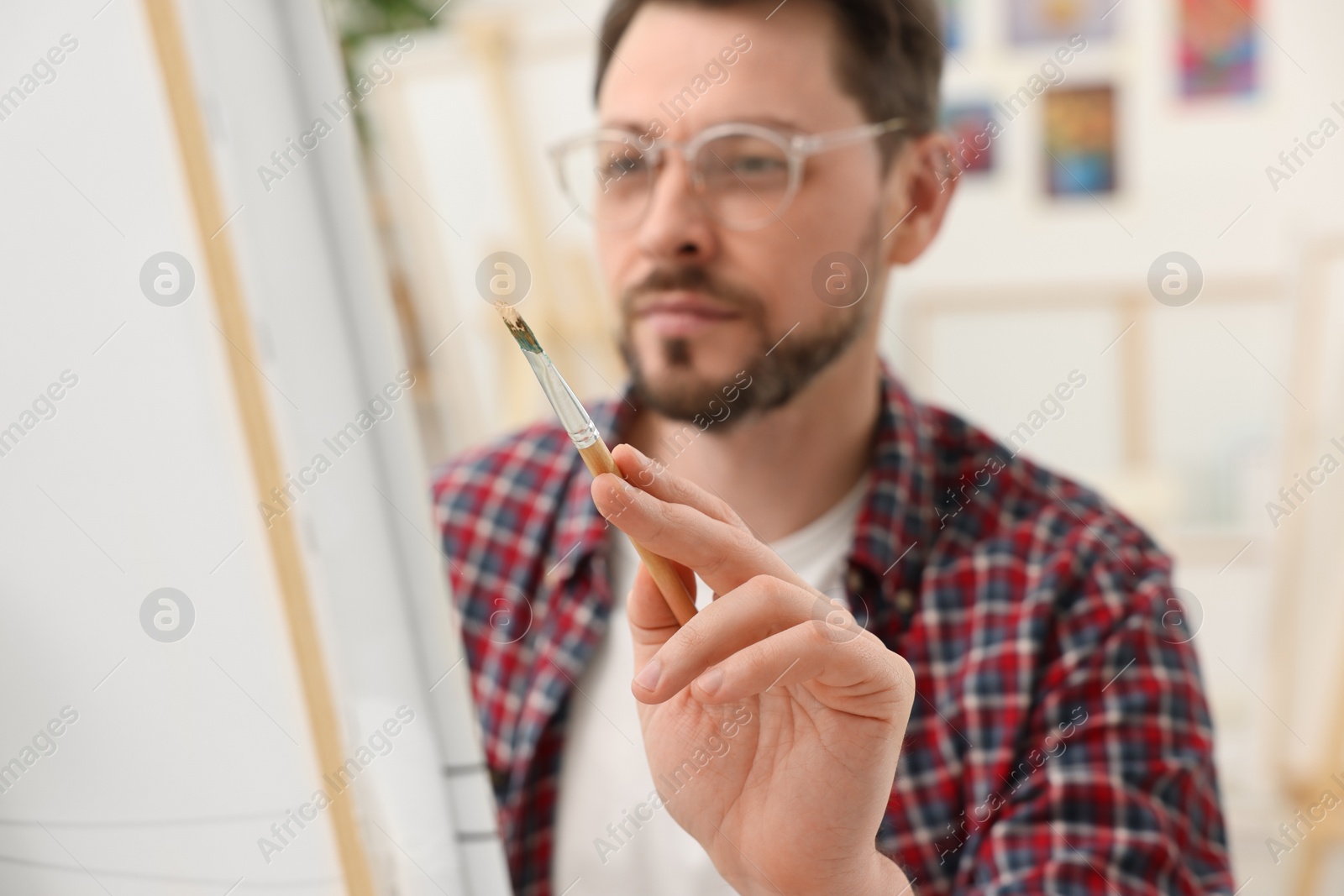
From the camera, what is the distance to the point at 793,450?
27.8 inches

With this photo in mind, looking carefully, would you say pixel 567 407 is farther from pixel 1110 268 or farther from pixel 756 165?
pixel 1110 268

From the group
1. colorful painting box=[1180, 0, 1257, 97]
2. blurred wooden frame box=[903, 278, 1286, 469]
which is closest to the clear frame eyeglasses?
blurred wooden frame box=[903, 278, 1286, 469]

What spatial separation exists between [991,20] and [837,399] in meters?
2.03

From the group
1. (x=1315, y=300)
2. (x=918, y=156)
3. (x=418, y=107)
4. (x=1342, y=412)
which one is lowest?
(x=1342, y=412)

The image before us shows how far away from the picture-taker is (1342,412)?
6.06ft

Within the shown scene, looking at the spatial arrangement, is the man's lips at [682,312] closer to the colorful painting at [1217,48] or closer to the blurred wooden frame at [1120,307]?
the blurred wooden frame at [1120,307]

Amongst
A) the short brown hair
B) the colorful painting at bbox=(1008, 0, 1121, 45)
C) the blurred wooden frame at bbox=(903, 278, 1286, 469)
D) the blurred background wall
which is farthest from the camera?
the colorful painting at bbox=(1008, 0, 1121, 45)

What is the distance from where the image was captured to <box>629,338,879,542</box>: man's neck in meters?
0.69

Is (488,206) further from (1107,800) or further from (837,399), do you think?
(1107,800)

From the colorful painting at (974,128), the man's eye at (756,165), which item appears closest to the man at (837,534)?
the man's eye at (756,165)

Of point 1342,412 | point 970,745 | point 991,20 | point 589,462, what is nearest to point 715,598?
point 589,462

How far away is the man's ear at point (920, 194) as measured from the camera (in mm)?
757

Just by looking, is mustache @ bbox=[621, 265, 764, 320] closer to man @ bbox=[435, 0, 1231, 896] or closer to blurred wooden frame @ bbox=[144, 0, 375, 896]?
man @ bbox=[435, 0, 1231, 896]

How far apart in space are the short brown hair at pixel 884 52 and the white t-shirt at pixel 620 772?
247mm
